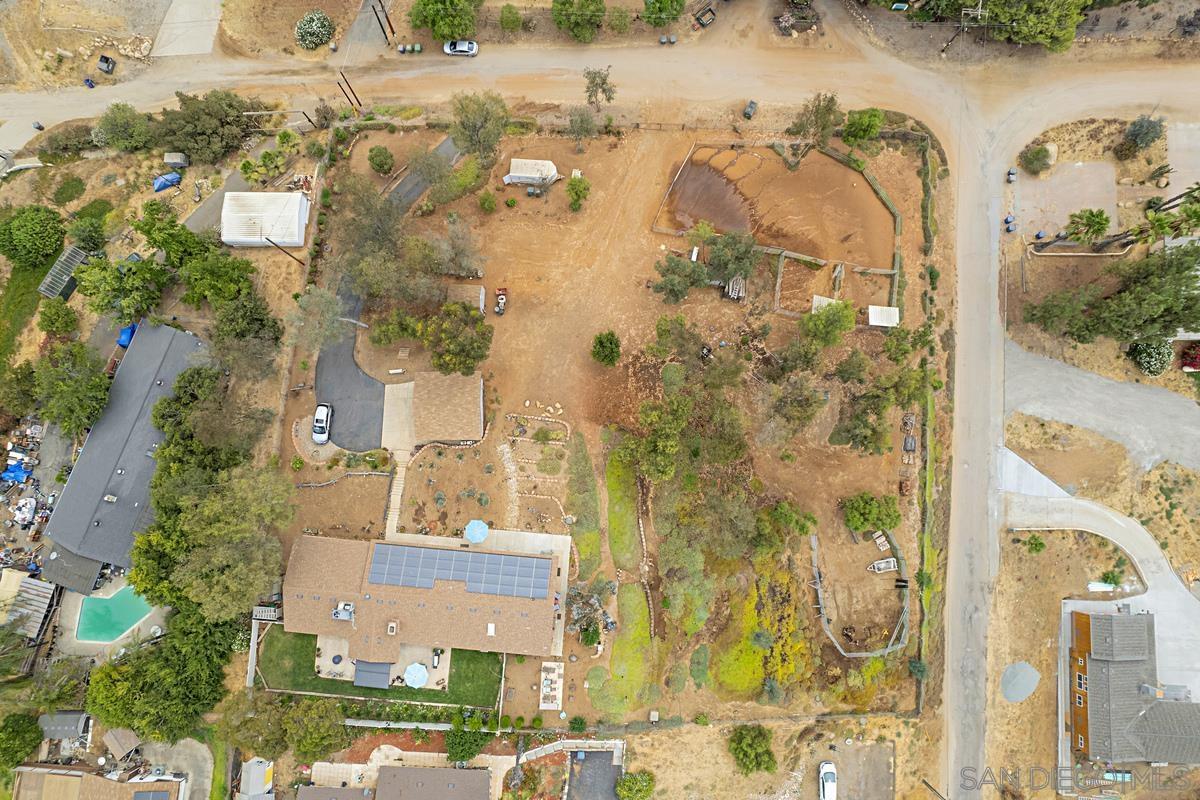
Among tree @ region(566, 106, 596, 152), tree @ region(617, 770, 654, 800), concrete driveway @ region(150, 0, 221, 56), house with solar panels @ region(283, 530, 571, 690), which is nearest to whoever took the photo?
house with solar panels @ region(283, 530, 571, 690)

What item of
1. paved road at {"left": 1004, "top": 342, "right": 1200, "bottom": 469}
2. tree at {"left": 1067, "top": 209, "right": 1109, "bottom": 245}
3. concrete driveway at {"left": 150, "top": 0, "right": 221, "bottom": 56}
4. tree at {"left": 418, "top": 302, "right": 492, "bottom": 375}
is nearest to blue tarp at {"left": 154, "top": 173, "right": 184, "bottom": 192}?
concrete driveway at {"left": 150, "top": 0, "right": 221, "bottom": 56}

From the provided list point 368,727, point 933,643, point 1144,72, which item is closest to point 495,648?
point 368,727

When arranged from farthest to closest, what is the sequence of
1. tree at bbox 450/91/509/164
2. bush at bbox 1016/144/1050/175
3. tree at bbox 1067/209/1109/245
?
bush at bbox 1016/144/1050/175 → tree at bbox 450/91/509/164 → tree at bbox 1067/209/1109/245

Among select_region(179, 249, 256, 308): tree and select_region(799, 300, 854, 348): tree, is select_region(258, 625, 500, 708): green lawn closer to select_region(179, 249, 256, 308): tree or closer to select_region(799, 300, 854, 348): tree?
select_region(179, 249, 256, 308): tree

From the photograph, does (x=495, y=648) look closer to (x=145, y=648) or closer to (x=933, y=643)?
(x=145, y=648)

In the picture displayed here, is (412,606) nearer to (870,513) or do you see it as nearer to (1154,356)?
(870,513)
